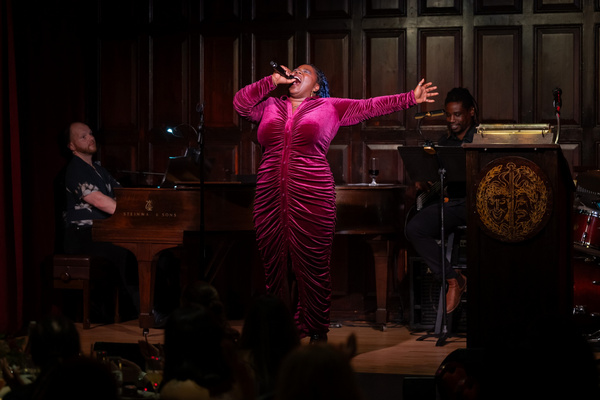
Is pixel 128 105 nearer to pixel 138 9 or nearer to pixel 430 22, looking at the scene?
pixel 138 9

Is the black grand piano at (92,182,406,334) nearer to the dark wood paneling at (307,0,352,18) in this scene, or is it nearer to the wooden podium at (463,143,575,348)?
the dark wood paneling at (307,0,352,18)

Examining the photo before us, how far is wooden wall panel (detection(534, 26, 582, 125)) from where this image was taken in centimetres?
661

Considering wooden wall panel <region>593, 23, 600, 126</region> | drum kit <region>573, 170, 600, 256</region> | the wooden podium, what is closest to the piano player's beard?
the wooden podium

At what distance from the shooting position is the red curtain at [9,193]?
5.84 metres

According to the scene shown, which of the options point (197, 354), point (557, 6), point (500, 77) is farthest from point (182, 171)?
point (197, 354)

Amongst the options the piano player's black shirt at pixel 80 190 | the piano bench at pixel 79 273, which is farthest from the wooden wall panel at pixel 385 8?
the piano bench at pixel 79 273

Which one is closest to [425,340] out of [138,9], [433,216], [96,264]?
[433,216]

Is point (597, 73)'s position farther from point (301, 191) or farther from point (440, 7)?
point (301, 191)

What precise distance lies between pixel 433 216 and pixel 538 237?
1.77 meters

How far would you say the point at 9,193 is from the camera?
5.93m

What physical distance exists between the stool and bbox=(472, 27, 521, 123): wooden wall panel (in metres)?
1.18

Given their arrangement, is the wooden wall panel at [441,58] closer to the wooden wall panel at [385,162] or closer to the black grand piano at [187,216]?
the wooden wall panel at [385,162]

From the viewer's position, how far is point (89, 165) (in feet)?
21.2

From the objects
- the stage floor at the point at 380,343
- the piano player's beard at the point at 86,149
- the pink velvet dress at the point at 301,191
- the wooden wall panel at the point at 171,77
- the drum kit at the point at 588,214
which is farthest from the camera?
the wooden wall panel at the point at 171,77
